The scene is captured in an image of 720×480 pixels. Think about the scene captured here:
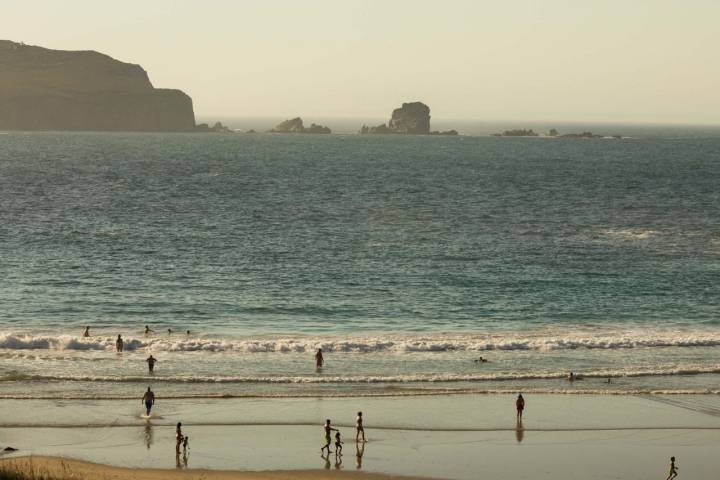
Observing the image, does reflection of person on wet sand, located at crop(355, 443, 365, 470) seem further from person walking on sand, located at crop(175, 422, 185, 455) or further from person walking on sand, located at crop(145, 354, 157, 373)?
person walking on sand, located at crop(145, 354, 157, 373)

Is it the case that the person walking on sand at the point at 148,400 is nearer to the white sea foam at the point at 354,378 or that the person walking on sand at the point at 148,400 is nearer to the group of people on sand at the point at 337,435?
the white sea foam at the point at 354,378

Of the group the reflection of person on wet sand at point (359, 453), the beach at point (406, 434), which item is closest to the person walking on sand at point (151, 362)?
the beach at point (406, 434)

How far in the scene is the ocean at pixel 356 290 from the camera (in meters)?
47.1

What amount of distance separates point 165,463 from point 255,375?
12236mm

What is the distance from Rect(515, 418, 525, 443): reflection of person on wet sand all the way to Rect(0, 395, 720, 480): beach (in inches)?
2.9

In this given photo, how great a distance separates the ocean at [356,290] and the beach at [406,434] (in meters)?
2.13

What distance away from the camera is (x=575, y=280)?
2675 inches

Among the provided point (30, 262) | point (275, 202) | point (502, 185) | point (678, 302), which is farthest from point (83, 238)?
point (502, 185)

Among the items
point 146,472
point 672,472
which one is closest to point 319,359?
point 146,472

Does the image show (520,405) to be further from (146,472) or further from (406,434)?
(146,472)

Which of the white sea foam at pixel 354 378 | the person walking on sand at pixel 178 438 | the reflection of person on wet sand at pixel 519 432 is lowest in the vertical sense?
the reflection of person on wet sand at pixel 519 432

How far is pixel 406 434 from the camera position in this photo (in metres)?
38.1

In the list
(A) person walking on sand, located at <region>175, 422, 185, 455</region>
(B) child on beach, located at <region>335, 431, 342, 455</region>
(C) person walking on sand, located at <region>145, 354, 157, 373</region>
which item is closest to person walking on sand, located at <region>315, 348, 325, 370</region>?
(C) person walking on sand, located at <region>145, 354, 157, 373</region>

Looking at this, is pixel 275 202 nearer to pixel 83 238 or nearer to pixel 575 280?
pixel 83 238
